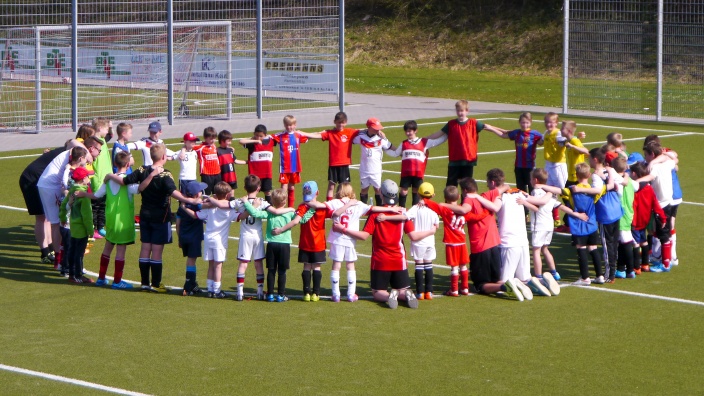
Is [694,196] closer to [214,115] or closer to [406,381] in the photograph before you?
[406,381]

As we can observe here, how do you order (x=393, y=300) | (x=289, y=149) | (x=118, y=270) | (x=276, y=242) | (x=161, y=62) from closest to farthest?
1. (x=393, y=300)
2. (x=276, y=242)
3. (x=118, y=270)
4. (x=289, y=149)
5. (x=161, y=62)

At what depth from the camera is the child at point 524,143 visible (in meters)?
17.6

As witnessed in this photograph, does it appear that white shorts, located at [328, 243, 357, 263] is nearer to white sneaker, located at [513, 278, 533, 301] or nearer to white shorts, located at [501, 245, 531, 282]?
white shorts, located at [501, 245, 531, 282]

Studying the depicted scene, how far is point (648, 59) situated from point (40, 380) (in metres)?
26.0

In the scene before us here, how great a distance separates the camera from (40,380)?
1015 centimetres

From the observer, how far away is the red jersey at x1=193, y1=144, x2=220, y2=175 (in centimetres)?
1761

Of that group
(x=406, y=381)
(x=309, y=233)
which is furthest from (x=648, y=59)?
(x=406, y=381)

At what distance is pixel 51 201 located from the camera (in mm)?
14766

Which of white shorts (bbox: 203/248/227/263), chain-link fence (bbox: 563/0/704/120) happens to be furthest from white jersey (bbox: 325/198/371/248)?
chain-link fence (bbox: 563/0/704/120)

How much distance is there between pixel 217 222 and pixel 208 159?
472cm

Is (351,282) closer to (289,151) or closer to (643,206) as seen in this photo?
(643,206)

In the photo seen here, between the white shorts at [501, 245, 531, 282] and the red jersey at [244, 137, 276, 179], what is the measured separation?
5.78 m

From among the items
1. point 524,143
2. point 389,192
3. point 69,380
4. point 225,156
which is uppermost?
point 524,143

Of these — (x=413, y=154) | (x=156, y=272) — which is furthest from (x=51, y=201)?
(x=413, y=154)
